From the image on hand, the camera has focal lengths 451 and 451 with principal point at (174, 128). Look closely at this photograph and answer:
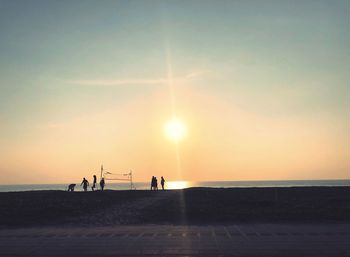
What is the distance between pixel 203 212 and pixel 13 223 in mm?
10438

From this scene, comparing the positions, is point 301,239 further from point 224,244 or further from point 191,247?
point 191,247

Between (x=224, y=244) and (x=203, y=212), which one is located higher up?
(x=203, y=212)

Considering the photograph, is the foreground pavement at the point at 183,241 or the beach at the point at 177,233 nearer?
the foreground pavement at the point at 183,241

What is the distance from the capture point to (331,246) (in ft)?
46.3

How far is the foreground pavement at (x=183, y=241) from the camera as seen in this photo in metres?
13.5

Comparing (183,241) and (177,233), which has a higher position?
(177,233)

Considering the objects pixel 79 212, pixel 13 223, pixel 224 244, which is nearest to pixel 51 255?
pixel 224 244

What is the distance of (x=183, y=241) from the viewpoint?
15617 mm

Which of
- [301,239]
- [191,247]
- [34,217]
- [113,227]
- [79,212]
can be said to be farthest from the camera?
[79,212]

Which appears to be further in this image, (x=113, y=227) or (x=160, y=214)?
(x=160, y=214)

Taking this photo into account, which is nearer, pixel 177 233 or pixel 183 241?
pixel 183 241

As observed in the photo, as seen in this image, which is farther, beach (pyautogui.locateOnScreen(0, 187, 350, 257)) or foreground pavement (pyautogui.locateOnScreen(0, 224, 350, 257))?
beach (pyautogui.locateOnScreen(0, 187, 350, 257))

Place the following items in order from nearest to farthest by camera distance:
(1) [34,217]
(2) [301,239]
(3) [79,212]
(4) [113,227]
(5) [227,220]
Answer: (2) [301,239]
(4) [113,227]
(5) [227,220]
(1) [34,217]
(3) [79,212]

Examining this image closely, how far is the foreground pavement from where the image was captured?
13.5m
